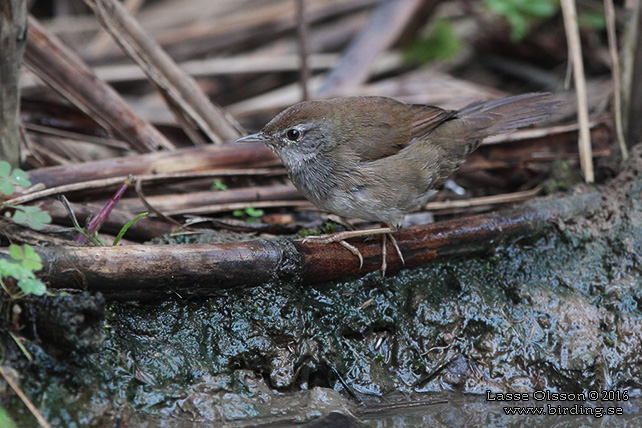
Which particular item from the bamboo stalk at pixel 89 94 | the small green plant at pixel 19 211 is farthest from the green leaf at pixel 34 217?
the bamboo stalk at pixel 89 94

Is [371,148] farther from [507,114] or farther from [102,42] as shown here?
[102,42]

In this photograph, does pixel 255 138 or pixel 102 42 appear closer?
pixel 255 138

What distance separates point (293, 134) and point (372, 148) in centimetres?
51

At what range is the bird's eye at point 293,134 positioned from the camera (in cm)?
414

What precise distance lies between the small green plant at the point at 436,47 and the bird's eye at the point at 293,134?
12.2ft

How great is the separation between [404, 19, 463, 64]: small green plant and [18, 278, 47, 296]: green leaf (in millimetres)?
5612

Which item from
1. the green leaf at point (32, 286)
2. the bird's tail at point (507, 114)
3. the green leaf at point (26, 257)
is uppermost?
the bird's tail at point (507, 114)

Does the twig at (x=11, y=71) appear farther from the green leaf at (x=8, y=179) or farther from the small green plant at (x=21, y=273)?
the small green plant at (x=21, y=273)

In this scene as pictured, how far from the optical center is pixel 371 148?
404 centimetres

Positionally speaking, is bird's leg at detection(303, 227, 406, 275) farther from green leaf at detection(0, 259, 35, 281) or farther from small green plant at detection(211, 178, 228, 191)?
green leaf at detection(0, 259, 35, 281)

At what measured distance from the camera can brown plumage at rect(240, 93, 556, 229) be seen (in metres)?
3.98

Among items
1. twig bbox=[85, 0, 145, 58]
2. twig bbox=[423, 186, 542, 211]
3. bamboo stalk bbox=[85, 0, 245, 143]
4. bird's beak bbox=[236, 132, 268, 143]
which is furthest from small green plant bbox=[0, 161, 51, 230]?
twig bbox=[85, 0, 145, 58]

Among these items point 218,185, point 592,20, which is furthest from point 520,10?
point 218,185

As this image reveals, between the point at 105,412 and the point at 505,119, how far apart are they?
3025 millimetres
